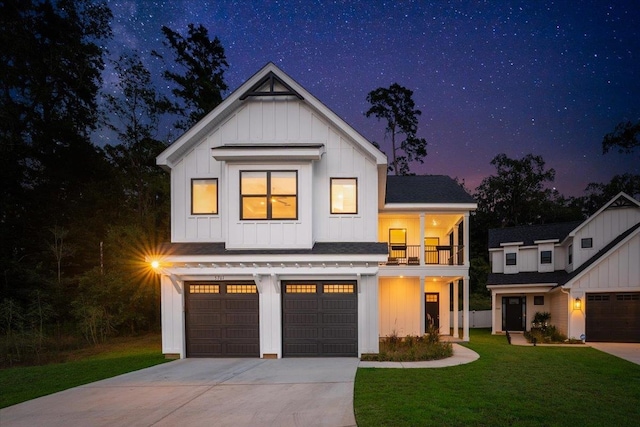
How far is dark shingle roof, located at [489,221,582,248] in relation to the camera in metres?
23.4

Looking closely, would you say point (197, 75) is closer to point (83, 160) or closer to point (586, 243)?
point (83, 160)

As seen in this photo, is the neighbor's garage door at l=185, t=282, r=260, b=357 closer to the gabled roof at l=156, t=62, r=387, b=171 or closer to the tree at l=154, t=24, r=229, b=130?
the gabled roof at l=156, t=62, r=387, b=171

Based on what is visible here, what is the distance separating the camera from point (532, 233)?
81.2 ft

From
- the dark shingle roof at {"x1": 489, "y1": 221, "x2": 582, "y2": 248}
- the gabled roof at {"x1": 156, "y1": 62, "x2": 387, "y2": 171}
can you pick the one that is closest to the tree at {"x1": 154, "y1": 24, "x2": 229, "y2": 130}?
the gabled roof at {"x1": 156, "y1": 62, "x2": 387, "y2": 171}

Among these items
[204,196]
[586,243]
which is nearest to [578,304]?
[586,243]

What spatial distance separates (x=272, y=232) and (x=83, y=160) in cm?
2009

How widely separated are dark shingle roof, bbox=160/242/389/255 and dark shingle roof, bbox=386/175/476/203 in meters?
5.56

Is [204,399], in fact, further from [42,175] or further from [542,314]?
[42,175]

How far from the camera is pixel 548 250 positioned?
23.4m

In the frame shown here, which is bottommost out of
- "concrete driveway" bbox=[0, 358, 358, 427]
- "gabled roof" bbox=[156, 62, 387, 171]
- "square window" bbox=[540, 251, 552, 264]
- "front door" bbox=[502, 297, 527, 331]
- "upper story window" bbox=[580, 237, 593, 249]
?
"front door" bbox=[502, 297, 527, 331]

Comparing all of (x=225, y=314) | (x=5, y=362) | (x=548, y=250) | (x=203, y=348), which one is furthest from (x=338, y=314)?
(x=548, y=250)

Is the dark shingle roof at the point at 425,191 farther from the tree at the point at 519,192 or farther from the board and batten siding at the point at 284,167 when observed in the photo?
the tree at the point at 519,192

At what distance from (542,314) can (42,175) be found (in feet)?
102

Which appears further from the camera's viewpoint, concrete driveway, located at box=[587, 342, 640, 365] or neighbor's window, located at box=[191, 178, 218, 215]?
concrete driveway, located at box=[587, 342, 640, 365]
